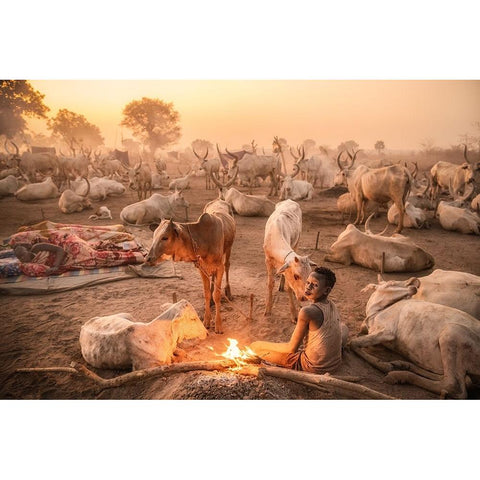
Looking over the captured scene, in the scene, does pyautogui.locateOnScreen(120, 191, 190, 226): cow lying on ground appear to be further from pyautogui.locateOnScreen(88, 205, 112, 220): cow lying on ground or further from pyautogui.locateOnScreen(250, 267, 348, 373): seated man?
pyautogui.locateOnScreen(250, 267, 348, 373): seated man

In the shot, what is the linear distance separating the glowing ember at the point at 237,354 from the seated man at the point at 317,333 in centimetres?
27

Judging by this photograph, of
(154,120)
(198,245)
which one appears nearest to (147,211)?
(154,120)

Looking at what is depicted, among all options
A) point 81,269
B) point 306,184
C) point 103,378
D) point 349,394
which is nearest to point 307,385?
point 349,394

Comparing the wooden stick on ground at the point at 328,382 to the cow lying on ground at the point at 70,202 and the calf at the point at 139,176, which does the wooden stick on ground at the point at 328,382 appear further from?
the calf at the point at 139,176

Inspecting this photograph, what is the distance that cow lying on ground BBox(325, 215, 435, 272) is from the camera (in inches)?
203

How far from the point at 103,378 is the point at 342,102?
5605 millimetres

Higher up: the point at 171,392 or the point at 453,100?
the point at 453,100

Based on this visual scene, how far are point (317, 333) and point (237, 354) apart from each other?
35.3 inches

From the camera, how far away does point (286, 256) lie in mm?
3520

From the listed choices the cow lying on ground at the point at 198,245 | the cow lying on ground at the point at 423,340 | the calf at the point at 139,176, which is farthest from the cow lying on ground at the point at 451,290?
the calf at the point at 139,176

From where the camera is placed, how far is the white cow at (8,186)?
35.9ft

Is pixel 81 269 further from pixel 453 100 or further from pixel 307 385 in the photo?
pixel 453 100

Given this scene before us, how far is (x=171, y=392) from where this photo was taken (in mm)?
2621

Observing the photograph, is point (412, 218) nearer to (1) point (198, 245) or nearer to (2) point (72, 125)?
(1) point (198, 245)
